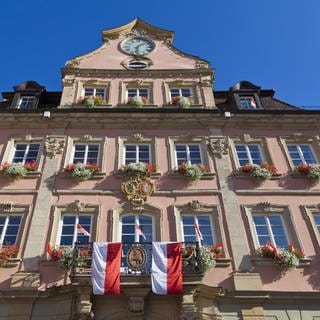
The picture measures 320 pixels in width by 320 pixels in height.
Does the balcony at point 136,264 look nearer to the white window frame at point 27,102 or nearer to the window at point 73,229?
the window at point 73,229

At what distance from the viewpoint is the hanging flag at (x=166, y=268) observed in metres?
12.2

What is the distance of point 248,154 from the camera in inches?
711

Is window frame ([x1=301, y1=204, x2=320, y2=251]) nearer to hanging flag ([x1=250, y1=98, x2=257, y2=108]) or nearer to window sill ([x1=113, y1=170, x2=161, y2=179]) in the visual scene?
window sill ([x1=113, y1=170, x2=161, y2=179])

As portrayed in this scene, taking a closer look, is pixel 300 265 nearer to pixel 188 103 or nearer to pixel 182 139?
pixel 182 139

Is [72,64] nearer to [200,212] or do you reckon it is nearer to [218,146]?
[218,146]

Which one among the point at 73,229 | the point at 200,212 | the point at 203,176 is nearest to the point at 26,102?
the point at 73,229

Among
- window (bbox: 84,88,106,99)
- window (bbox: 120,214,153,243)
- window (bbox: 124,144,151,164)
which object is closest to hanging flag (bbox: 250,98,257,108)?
window (bbox: 124,144,151,164)

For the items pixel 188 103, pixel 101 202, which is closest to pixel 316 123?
pixel 188 103

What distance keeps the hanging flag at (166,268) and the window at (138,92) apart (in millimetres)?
9647

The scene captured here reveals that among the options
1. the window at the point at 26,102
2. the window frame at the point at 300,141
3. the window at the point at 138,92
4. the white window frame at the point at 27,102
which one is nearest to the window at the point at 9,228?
the white window frame at the point at 27,102

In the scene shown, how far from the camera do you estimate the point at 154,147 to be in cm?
1800

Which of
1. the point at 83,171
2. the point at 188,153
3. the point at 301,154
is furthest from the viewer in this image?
the point at 301,154

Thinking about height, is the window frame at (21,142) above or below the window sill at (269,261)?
above

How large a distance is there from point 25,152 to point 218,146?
7982 millimetres
